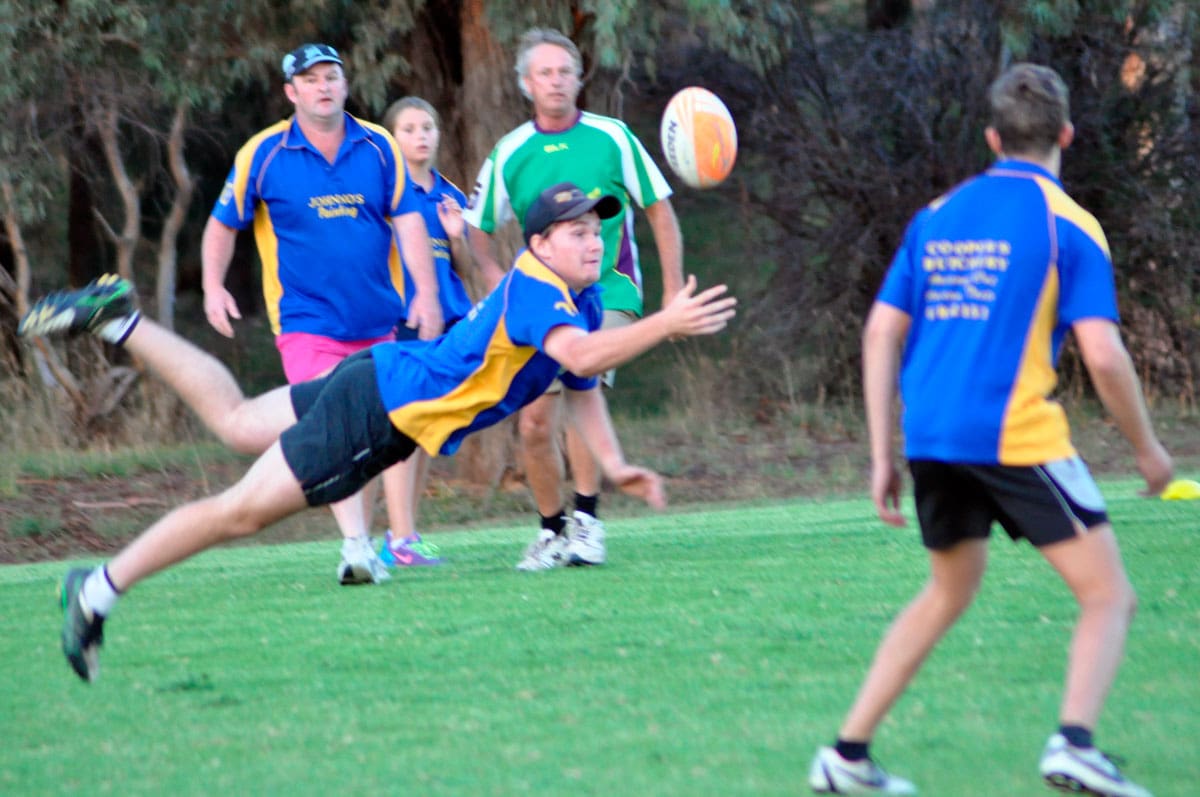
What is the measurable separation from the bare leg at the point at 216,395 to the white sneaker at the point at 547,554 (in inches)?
86.0

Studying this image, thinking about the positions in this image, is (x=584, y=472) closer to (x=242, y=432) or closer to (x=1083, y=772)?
(x=242, y=432)

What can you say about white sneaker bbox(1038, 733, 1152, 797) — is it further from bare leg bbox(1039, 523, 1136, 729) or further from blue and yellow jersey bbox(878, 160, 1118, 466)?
blue and yellow jersey bbox(878, 160, 1118, 466)

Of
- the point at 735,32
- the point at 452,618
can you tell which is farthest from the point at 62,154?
the point at 452,618

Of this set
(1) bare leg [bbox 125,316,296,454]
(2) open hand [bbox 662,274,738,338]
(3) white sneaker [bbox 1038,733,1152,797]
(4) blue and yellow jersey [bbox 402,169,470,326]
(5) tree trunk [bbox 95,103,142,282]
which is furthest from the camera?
(5) tree trunk [bbox 95,103,142,282]

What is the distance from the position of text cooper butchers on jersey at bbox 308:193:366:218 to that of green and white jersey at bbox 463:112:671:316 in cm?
71

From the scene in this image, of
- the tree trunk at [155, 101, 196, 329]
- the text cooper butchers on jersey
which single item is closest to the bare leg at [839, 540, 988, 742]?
the text cooper butchers on jersey

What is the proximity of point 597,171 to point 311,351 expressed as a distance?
1.58m

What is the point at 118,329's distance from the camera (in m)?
5.97

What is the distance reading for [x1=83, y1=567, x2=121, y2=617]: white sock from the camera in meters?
5.20

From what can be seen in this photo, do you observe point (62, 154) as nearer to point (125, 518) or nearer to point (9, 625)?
point (125, 518)

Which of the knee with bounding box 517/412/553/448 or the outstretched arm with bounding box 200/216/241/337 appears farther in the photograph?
the knee with bounding box 517/412/553/448

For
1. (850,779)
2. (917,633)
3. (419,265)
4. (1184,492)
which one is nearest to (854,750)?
(850,779)

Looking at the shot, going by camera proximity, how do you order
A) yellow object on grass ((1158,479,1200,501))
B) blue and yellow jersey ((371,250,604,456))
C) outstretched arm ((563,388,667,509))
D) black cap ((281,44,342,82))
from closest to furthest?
outstretched arm ((563,388,667,509)) → blue and yellow jersey ((371,250,604,456)) → black cap ((281,44,342,82)) → yellow object on grass ((1158,479,1200,501))

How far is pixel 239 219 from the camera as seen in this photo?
24.4ft
